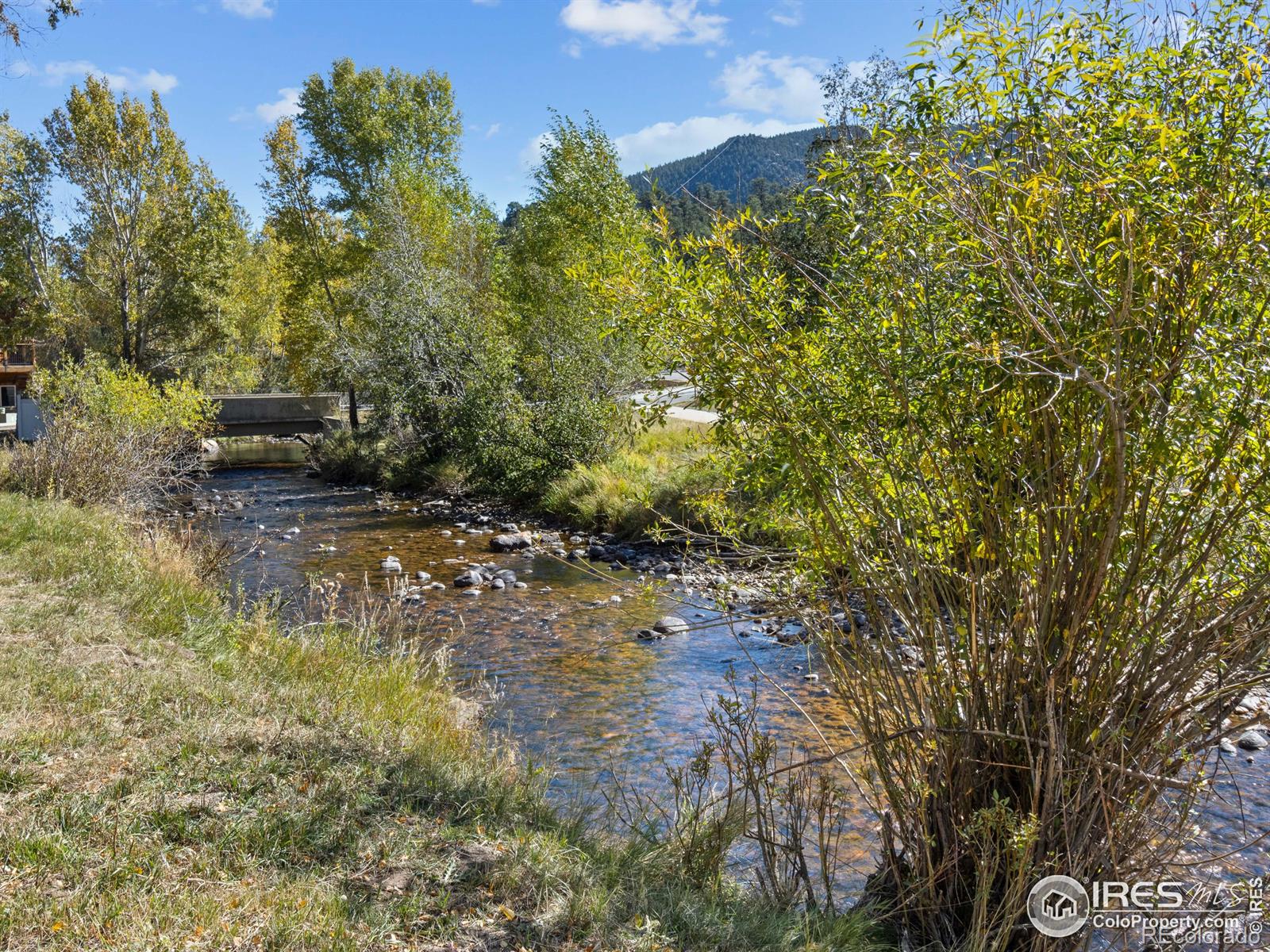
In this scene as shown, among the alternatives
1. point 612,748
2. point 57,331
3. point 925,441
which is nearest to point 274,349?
point 57,331

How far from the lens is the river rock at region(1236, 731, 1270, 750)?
7141 millimetres

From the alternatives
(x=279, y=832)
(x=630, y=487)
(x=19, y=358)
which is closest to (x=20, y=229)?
(x=19, y=358)

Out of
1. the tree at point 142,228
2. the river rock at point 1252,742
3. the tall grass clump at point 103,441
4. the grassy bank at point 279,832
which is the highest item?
the tree at point 142,228

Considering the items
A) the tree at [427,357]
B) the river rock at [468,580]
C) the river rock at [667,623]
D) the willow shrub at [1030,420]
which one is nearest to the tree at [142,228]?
the tree at [427,357]

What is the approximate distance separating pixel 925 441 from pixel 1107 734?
1363mm

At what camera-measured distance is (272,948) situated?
304 centimetres

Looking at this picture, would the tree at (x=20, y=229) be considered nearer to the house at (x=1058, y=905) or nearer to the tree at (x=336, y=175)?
the tree at (x=336, y=175)

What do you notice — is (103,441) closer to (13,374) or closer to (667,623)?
(667,623)

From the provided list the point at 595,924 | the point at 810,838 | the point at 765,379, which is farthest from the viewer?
the point at 810,838

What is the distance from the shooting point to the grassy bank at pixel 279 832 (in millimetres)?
3203

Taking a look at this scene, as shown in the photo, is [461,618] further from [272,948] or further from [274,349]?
[274,349]

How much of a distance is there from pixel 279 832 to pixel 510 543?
12.6 metres

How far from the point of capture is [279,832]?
3.81 meters

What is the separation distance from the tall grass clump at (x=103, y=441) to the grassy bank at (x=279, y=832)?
8.38 meters
